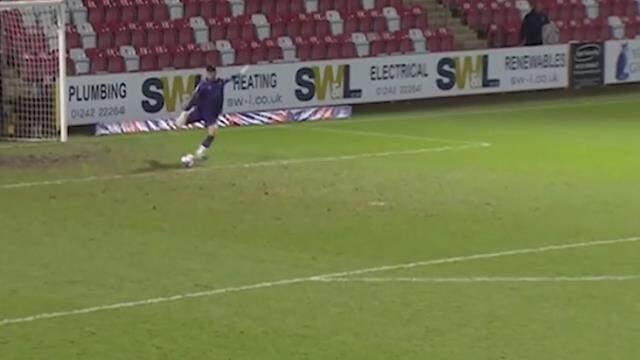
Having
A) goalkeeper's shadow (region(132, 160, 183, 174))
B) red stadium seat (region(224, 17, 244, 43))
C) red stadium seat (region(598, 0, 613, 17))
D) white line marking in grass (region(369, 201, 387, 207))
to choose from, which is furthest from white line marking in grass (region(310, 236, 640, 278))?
red stadium seat (region(598, 0, 613, 17))

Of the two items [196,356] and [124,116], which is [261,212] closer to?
[196,356]

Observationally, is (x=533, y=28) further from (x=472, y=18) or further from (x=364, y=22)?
(x=364, y=22)

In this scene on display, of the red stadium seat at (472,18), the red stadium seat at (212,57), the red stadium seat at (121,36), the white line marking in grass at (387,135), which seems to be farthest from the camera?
the red stadium seat at (472,18)

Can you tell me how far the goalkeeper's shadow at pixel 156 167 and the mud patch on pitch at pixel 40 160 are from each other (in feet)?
3.64

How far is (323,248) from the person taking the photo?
15812 mm

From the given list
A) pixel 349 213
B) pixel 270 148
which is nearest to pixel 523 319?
pixel 349 213

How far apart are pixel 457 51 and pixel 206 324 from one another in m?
21.5

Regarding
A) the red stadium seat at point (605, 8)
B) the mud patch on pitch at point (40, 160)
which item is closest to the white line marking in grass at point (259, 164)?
the mud patch on pitch at point (40, 160)

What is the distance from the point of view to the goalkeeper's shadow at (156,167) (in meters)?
22.1

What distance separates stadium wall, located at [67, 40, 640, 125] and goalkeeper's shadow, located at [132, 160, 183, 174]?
14.5ft

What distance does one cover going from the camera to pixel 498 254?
50.9ft

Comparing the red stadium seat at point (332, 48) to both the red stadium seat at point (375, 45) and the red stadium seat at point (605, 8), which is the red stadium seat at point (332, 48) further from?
the red stadium seat at point (605, 8)

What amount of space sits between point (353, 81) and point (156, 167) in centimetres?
909

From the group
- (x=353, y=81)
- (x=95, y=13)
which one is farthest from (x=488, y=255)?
(x=95, y=13)
